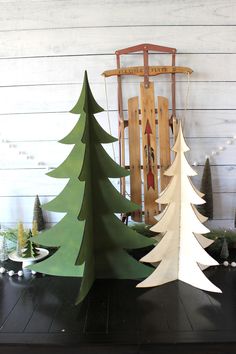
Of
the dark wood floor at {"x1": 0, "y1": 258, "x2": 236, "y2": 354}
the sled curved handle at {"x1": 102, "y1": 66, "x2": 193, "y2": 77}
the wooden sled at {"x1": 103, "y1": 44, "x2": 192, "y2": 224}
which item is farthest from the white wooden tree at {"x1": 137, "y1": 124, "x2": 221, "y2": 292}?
the sled curved handle at {"x1": 102, "y1": 66, "x2": 193, "y2": 77}

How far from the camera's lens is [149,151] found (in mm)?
1339

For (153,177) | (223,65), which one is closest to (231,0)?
(223,65)

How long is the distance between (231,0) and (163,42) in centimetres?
33

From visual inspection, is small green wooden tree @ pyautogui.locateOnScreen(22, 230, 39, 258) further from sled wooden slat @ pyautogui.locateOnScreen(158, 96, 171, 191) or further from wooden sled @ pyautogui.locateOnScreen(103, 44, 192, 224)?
sled wooden slat @ pyautogui.locateOnScreen(158, 96, 171, 191)

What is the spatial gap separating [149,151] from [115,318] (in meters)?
0.67

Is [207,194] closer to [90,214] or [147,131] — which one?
[147,131]

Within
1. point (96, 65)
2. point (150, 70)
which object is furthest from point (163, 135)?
point (96, 65)

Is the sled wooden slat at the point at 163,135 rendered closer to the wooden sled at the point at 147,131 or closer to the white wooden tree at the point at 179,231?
the wooden sled at the point at 147,131

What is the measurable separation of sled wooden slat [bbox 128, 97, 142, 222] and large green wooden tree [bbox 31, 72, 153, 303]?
228 mm

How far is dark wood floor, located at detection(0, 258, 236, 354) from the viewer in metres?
0.81

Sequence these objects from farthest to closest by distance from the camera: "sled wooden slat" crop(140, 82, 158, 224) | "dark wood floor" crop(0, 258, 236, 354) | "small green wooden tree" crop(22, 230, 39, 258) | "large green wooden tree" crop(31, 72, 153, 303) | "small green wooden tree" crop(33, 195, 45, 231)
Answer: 1. "small green wooden tree" crop(33, 195, 45, 231)
2. "sled wooden slat" crop(140, 82, 158, 224)
3. "small green wooden tree" crop(22, 230, 39, 258)
4. "large green wooden tree" crop(31, 72, 153, 303)
5. "dark wood floor" crop(0, 258, 236, 354)

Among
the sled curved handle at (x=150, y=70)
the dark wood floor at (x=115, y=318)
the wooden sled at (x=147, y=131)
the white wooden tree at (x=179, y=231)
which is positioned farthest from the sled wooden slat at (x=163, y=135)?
the dark wood floor at (x=115, y=318)

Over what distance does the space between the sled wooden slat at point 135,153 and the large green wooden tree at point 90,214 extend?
0.23 metres

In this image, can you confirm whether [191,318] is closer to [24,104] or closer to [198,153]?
[198,153]
